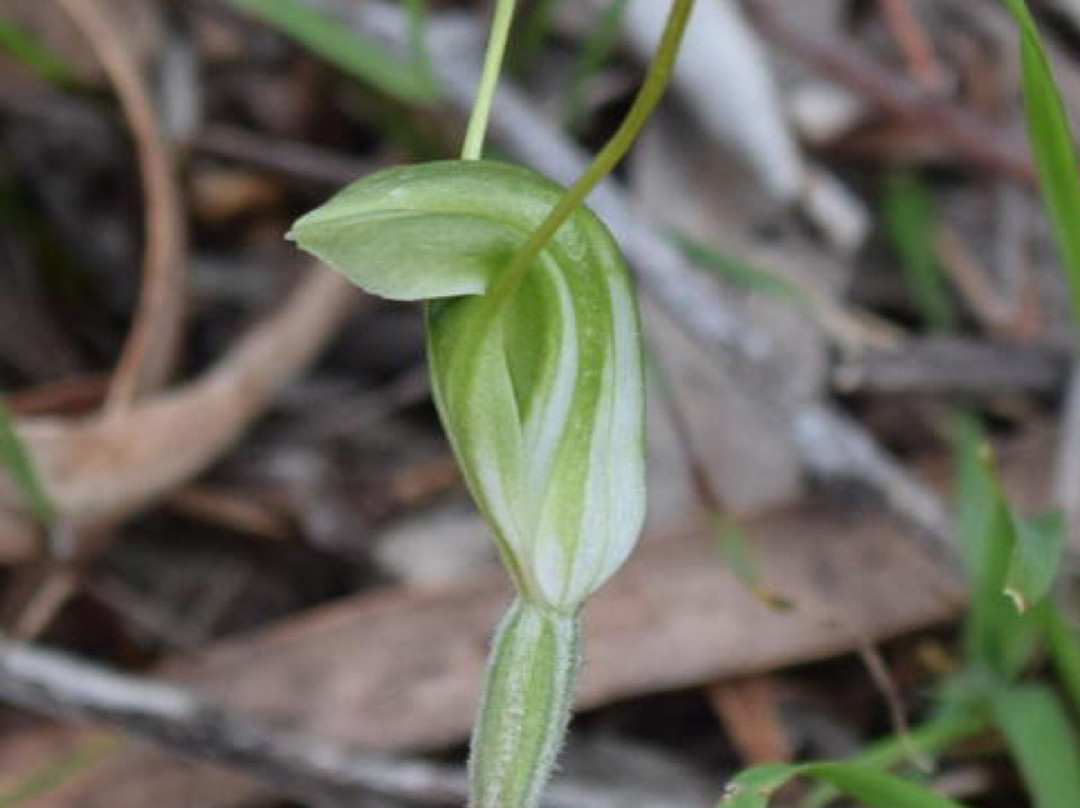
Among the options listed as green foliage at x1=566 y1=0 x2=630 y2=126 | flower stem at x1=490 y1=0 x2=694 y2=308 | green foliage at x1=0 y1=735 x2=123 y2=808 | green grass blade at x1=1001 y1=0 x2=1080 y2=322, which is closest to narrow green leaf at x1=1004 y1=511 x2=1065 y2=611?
green grass blade at x1=1001 y1=0 x2=1080 y2=322

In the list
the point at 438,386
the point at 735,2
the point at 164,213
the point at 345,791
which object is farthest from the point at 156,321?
the point at 438,386

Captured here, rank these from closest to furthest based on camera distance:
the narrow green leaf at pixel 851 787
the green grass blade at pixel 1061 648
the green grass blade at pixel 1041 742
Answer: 1. the narrow green leaf at pixel 851 787
2. the green grass blade at pixel 1061 648
3. the green grass blade at pixel 1041 742

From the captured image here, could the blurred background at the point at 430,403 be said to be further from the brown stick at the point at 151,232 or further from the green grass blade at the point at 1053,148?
the green grass blade at the point at 1053,148

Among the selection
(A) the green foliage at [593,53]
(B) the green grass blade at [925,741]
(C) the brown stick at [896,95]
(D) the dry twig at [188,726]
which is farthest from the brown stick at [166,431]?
(B) the green grass blade at [925,741]

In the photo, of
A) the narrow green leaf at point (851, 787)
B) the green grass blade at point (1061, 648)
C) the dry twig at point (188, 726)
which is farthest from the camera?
the dry twig at point (188, 726)

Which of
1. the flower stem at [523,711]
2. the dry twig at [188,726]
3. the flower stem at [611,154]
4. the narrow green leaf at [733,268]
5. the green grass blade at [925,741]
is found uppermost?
the flower stem at [611,154]

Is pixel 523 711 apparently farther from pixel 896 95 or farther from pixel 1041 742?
pixel 896 95

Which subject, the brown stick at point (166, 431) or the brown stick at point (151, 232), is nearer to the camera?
the brown stick at point (166, 431)

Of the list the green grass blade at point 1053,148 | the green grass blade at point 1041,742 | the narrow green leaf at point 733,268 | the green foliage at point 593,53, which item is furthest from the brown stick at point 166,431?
the green grass blade at point 1053,148

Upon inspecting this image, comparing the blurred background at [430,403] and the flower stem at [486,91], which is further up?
the flower stem at [486,91]
